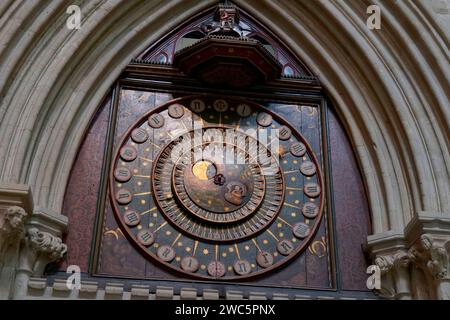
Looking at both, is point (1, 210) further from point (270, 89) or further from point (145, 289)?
point (270, 89)

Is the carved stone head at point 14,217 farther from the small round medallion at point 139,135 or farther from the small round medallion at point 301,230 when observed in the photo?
the small round medallion at point 301,230

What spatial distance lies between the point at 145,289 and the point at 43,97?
213cm

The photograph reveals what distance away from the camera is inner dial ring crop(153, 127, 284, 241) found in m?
7.41

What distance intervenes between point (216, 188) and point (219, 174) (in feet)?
0.55

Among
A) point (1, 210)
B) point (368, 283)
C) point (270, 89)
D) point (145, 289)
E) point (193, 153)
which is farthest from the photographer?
point (270, 89)

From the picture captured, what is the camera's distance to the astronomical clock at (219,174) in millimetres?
Result: 7191

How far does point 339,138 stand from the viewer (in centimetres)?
813

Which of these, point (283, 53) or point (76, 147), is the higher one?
point (283, 53)

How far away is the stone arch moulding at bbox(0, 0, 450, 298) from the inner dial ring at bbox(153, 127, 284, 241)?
3.17 ft

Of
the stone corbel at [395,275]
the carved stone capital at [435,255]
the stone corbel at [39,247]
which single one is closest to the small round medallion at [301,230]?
the stone corbel at [395,275]

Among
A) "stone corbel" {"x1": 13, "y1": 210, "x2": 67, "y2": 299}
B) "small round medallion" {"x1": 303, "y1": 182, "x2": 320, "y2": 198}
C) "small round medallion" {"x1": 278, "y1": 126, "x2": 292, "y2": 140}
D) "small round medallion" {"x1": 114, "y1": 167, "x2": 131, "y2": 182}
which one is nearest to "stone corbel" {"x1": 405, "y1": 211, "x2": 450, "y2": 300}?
"small round medallion" {"x1": 303, "y1": 182, "x2": 320, "y2": 198}

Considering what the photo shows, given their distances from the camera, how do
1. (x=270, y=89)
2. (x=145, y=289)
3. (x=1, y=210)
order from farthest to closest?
1. (x=270, y=89)
2. (x=145, y=289)
3. (x=1, y=210)

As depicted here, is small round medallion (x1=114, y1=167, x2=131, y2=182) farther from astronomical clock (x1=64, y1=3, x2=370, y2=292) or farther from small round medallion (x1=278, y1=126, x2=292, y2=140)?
small round medallion (x1=278, y1=126, x2=292, y2=140)

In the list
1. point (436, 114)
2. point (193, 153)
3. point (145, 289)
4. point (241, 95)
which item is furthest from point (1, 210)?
point (436, 114)
